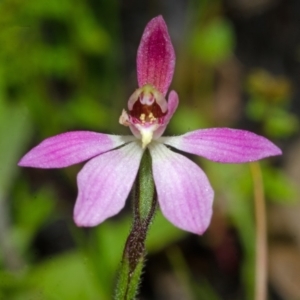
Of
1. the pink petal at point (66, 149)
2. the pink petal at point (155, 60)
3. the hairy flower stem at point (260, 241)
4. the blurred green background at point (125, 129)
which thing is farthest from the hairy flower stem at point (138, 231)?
the blurred green background at point (125, 129)

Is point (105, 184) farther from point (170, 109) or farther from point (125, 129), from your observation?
point (125, 129)

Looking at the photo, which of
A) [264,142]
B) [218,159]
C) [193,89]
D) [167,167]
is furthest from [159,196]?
[193,89]

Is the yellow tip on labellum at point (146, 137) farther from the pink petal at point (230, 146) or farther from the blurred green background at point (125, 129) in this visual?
the blurred green background at point (125, 129)

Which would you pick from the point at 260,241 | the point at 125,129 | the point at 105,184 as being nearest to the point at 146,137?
the point at 105,184

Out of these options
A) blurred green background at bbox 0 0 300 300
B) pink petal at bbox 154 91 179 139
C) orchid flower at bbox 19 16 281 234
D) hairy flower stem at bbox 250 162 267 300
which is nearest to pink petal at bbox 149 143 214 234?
orchid flower at bbox 19 16 281 234

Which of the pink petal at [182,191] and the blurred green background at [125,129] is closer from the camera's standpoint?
the pink petal at [182,191]

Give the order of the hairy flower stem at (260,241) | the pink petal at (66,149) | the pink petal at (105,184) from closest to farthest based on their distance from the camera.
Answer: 1. the pink petal at (105,184)
2. the pink petal at (66,149)
3. the hairy flower stem at (260,241)

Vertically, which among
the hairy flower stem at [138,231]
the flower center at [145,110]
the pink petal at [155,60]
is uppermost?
the pink petal at [155,60]
